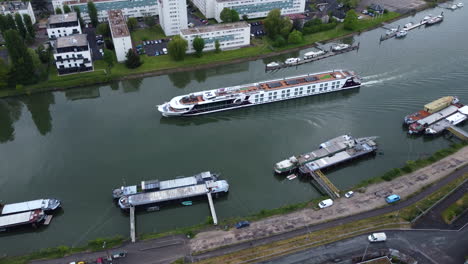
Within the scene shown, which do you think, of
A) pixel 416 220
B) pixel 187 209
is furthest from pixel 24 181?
pixel 416 220

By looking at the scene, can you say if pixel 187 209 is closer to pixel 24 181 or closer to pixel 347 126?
pixel 24 181

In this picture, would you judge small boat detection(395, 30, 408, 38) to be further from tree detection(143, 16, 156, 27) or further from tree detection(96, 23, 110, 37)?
tree detection(96, 23, 110, 37)

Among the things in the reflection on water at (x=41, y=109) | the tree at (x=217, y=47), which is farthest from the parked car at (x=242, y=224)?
the tree at (x=217, y=47)

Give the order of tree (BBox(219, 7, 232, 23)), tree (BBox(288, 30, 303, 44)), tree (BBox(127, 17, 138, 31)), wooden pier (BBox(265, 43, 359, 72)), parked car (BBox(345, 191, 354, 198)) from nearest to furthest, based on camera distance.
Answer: parked car (BBox(345, 191, 354, 198)), wooden pier (BBox(265, 43, 359, 72)), tree (BBox(288, 30, 303, 44)), tree (BBox(127, 17, 138, 31)), tree (BBox(219, 7, 232, 23))

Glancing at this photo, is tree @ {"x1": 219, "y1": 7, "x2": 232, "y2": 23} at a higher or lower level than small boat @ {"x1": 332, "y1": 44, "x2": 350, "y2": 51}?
higher

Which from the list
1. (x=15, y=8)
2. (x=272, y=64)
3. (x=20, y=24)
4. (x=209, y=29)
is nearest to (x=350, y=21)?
(x=272, y=64)

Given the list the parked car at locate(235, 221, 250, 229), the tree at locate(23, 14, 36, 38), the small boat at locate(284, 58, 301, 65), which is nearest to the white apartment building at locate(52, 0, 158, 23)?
the tree at locate(23, 14, 36, 38)

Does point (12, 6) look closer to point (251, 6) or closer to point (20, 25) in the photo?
point (20, 25)
